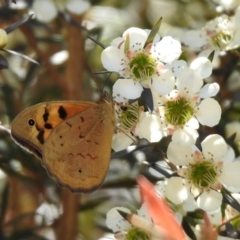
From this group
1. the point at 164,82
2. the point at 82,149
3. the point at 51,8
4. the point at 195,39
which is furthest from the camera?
the point at 51,8

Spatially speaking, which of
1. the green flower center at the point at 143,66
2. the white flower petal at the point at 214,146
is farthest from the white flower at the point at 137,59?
the white flower petal at the point at 214,146

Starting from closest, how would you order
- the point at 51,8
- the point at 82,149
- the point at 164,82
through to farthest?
1. the point at 164,82
2. the point at 82,149
3. the point at 51,8

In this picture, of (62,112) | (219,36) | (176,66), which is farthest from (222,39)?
(62,112)

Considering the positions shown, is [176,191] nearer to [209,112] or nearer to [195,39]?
[209,112]

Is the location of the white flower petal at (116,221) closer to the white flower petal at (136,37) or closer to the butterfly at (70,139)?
the butterfly at (70,139)

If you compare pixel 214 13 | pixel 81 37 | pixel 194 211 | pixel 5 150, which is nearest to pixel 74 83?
pixel 81 37

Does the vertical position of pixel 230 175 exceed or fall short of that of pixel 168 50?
it falls short
